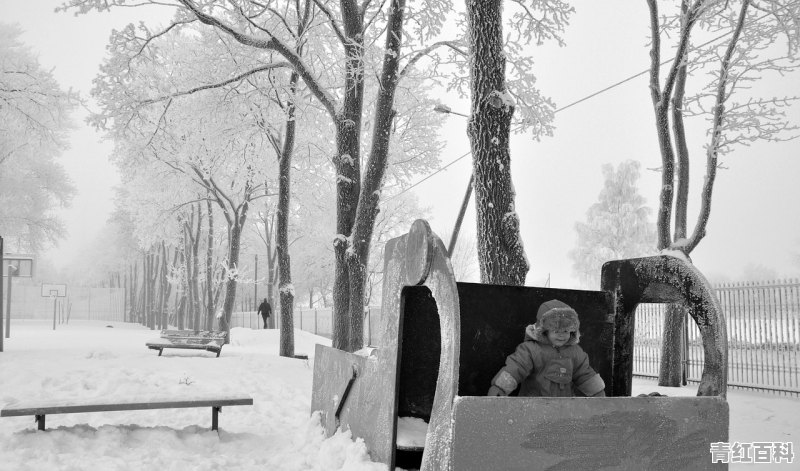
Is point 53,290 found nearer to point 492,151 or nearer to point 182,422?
point 182,422

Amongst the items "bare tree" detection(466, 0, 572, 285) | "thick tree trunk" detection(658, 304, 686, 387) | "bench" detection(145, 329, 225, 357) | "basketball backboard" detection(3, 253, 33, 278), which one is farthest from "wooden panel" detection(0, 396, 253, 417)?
"basketball backboard" detection(3, 253, 33, 278)

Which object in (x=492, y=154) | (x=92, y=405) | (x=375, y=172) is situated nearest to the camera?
(x=92, y=405)

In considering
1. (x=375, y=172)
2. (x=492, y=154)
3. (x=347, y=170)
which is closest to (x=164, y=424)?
(x=492, y=154)

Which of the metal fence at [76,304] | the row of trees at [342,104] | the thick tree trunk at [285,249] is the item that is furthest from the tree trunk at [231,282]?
the metal fence at [76,304]

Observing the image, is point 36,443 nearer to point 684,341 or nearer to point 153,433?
point 153,433

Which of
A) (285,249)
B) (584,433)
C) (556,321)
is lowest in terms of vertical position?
(584,433)

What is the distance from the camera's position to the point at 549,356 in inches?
132

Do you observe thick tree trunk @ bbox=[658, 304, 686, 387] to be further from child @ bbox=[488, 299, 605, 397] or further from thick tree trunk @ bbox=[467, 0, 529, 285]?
child @ bbox=[488, 299, 605, 397]

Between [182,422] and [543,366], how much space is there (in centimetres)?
433

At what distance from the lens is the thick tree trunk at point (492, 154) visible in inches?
257

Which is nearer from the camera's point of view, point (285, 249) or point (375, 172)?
point (375, 172)

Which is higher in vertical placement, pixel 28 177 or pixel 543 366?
pixel 28 177

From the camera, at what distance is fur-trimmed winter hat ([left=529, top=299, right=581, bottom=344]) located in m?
3.32

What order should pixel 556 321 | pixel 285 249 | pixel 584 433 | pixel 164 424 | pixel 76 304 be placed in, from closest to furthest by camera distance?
pixel 584 433, pixel 556 321, pixel 164 424, pixel 285 249, pixel 76 304
